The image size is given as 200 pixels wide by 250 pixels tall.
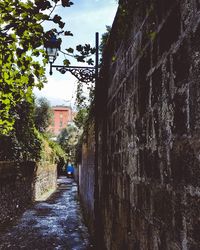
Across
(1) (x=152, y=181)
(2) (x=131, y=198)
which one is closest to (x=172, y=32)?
(1) (x=152, y=181)

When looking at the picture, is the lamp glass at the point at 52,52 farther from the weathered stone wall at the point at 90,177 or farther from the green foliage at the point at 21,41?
the weathered stone wall at the point at 90,177

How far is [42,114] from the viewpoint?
38312 millimetres

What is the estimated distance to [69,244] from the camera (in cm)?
866

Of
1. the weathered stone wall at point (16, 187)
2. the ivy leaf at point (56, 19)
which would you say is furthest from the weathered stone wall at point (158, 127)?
the weathered stone wall at point (16, 187)

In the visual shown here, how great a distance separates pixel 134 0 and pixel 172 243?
2293 millimetres

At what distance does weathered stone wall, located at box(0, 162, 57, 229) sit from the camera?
38.9 ft

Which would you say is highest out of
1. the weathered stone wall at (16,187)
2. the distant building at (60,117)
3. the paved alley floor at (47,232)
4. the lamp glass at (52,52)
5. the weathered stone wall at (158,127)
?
the distant building at (60,117)

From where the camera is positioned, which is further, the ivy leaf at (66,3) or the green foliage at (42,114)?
the green foliage at (42,114)

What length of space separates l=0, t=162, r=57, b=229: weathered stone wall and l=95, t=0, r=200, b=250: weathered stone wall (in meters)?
8.04

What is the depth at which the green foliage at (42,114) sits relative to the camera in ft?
123

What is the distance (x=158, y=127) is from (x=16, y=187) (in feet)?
40.7

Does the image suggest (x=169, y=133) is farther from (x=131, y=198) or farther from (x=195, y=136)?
(x=131, y=198)

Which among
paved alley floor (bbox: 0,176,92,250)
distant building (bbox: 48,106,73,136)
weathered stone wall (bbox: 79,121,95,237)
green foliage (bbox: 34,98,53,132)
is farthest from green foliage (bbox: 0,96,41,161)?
distant building (bbox: 48,106,73,136)

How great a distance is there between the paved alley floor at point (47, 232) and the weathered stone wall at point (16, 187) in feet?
1.70
